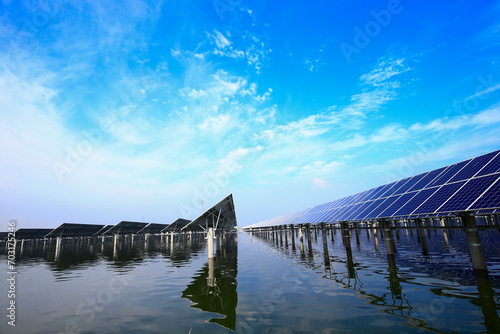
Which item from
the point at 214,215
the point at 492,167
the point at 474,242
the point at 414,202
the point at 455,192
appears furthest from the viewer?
the point at 214,215

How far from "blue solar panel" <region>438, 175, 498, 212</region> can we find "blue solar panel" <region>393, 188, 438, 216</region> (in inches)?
90.2

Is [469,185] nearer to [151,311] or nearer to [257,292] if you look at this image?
[257,292]

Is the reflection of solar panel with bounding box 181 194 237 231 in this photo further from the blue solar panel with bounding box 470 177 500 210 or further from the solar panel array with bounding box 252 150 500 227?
the blue solar panel with bounding box 470 177 500 210

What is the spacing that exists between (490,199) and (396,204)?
295 inches

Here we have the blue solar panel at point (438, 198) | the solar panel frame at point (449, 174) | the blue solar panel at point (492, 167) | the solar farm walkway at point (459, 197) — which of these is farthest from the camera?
the solar panel frame at point (449, 174)

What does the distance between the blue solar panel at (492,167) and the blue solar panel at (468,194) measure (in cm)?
72

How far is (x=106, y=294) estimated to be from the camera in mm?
15148

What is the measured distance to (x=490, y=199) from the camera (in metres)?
12.0

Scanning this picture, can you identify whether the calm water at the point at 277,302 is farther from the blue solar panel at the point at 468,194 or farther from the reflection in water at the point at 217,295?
the blue solar panel at the point at 468,194

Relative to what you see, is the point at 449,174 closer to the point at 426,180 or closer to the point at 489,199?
the point at 426,180

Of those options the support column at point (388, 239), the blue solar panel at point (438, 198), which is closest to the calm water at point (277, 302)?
the support column at point (388, 239)

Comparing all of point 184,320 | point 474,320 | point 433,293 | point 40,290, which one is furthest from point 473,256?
point 40,290

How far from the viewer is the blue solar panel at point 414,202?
16297 millimetres

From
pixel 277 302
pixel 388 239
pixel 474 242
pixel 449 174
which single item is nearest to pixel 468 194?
pixel 474 242
